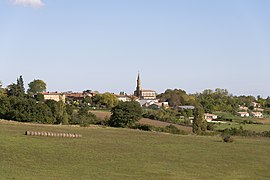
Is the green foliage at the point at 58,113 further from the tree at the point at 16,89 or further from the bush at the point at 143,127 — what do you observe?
the tree at the point at 16,89

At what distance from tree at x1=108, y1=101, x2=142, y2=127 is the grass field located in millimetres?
39410

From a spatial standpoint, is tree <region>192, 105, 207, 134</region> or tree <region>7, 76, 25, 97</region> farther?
tree <region>7, 76, 25, 97</region>

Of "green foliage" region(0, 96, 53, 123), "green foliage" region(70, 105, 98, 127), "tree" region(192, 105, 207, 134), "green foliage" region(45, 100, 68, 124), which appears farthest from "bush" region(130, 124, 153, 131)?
"green foliage" region(0, 96, 53, 123)

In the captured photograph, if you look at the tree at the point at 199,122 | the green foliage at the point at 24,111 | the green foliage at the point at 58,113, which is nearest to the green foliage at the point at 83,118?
the green foliage at the point at 58,113

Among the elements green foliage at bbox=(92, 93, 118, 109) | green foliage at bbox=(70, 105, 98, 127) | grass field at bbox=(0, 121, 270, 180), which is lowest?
grass field at bbox=(0, 121, 270, 180)

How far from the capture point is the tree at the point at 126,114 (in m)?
100

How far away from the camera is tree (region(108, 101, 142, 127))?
100169mm

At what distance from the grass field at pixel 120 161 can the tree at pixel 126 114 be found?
129 ft

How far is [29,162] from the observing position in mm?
39125

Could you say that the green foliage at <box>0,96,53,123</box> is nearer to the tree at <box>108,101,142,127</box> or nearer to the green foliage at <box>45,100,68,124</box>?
the green foliage at <box>45,100,68,124</box>

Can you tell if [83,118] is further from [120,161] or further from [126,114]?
[120,161]

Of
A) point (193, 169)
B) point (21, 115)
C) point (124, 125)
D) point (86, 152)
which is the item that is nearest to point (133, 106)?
point (124, 125)

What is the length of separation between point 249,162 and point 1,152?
2502 cm

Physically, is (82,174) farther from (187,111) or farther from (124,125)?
(187,111)
